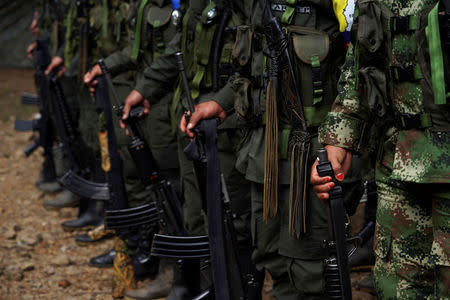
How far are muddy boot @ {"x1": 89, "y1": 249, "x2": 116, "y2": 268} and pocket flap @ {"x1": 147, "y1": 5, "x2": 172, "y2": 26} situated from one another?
68.8 inches

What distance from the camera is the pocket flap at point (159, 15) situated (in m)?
4.14

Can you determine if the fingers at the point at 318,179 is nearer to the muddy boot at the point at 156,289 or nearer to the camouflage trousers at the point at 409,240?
the camouflage trousers at the point at 409,240

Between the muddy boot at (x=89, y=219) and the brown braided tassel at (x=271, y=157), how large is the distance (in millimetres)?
3309

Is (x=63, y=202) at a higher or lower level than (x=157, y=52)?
lower

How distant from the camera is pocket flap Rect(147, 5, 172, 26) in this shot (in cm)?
414

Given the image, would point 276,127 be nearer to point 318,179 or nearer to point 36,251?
point 318,179

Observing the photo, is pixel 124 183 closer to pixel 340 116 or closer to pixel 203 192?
pixel 203 192

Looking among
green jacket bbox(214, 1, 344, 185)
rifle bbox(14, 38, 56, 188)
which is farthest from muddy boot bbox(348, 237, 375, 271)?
rifle bbox(14, 38, 56, 188)

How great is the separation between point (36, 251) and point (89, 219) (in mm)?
618

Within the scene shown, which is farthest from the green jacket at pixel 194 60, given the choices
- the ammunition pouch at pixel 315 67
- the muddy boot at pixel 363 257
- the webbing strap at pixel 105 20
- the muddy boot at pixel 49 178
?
the muddy boot at pixel 49 178

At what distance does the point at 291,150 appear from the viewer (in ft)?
8.98

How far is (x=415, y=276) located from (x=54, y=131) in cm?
528

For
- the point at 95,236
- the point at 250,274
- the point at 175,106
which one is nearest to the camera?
the point at 250,274

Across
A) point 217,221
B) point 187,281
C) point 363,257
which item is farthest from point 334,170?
point 187,281
